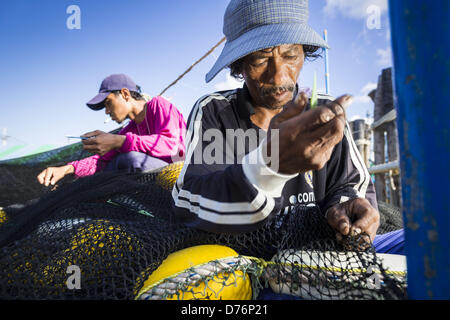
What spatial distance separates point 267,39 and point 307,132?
28.6 inches

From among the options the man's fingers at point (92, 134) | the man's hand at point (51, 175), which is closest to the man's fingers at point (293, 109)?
the man's fingers at point (92, 134)

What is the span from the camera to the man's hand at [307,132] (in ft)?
2.03

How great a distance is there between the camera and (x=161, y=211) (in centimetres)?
155

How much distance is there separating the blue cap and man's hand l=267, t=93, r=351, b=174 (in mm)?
2931

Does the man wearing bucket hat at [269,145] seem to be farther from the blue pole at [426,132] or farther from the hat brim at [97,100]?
the hat brim at [97,100]

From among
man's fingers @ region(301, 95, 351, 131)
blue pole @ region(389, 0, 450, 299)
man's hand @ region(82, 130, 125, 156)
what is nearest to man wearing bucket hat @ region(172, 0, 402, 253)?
man's fingers @ region(301, 95, 351, 131)

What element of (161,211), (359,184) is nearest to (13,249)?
(161,211)

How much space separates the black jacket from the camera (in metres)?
0.88

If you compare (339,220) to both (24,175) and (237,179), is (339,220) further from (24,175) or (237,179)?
(24,175)

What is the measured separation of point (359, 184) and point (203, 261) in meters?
0.92

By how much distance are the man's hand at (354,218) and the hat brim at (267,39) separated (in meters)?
0.74
